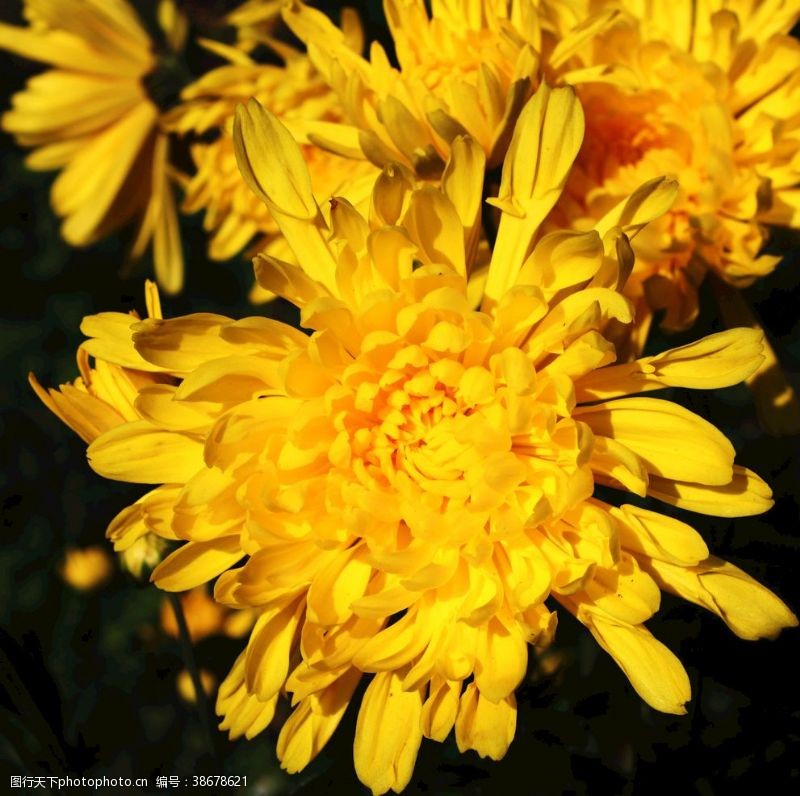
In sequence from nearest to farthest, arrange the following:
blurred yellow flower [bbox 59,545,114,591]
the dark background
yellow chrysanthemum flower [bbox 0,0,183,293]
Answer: the dark background → yellow chrysanthemum flower [bbox 0,0,183,293] → blurred yellow flower [bbox 59,545,114,591]

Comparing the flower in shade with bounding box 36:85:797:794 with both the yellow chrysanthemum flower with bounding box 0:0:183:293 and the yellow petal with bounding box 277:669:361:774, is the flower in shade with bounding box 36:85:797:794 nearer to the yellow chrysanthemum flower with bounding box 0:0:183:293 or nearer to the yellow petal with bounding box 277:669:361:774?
the yellow petal with bounding box 277:669:361:774

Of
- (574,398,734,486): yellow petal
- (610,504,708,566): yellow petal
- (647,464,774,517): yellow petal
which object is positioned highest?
(574,398,734,486): yellow petal

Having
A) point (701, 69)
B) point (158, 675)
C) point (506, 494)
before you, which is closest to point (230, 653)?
point (158, 675)

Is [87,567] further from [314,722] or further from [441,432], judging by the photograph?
[441,432]

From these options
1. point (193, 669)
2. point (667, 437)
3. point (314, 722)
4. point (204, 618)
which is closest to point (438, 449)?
point (667, 437)

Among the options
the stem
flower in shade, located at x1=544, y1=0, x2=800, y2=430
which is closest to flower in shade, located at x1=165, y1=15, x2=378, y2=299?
flower in shade, located at x1=544, y1=0, x2=800, y2=430

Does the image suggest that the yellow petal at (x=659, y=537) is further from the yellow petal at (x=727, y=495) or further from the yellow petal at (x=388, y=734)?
the yellow petal at (x=388, y=734)

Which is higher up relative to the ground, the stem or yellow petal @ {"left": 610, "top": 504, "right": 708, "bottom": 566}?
yellow petal @ {"left": 610, "top": 504, "right": 708, "bottom": 566}
